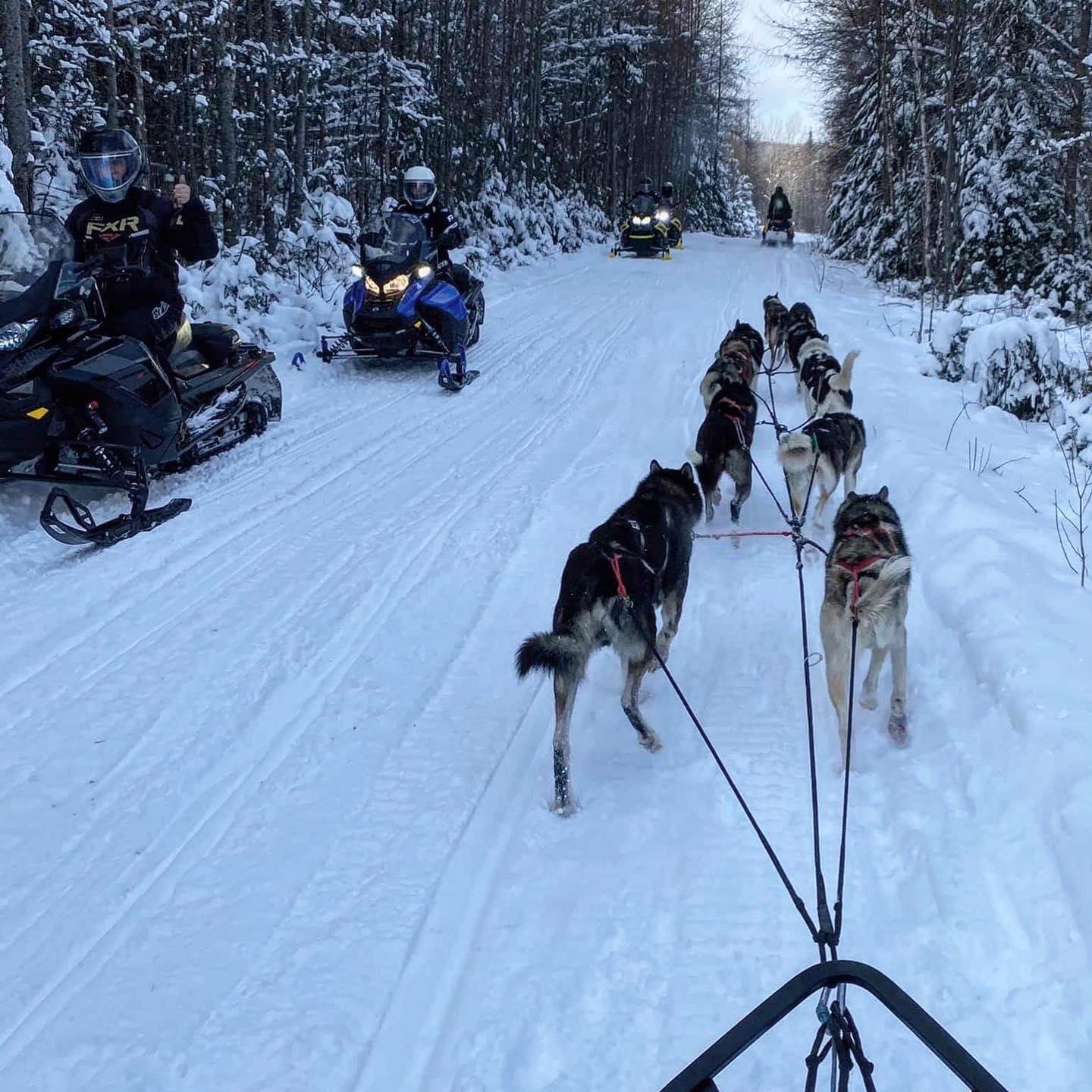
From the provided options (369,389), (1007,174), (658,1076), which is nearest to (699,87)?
(1007,174)

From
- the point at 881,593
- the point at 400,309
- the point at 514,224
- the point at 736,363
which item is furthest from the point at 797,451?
the point at 514,224

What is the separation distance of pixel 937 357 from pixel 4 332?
9170 mm

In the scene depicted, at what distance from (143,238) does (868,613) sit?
17.7 feet

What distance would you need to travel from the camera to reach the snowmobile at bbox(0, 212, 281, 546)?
5.24 metres

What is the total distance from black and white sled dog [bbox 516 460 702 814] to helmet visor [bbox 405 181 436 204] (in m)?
7.38

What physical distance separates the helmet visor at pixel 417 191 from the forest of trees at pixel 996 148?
774 centimetres

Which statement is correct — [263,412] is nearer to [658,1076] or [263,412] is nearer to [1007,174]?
[658,1076]

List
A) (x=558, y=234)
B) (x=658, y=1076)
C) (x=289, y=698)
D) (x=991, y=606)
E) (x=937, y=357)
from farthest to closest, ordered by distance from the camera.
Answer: (x=558, y=234) → (x=937, y=357) → (x=991, y=606) → (x=289, y=698) → (x=658, y=1076)

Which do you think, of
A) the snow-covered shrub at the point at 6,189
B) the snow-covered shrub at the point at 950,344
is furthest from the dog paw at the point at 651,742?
the snow-covered shrub at the point at 950,344

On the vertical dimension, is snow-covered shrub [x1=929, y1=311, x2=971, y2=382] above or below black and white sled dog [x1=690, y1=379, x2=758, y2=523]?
above

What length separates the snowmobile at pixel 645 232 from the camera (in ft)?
75.8

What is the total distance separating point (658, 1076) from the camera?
237cm

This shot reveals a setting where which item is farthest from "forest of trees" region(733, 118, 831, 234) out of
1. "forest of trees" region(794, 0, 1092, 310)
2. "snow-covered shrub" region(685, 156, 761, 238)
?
"forest of trees" region(794, 0, 1092, 310)

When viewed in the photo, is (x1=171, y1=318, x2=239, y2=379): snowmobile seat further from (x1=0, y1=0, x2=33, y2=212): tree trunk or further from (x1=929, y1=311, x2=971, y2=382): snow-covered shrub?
(x1=929, y1=311, x2=971, y2=382): snow-covered shrub
